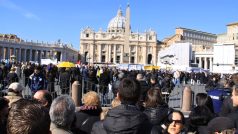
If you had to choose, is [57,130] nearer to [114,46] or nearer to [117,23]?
[114,46]

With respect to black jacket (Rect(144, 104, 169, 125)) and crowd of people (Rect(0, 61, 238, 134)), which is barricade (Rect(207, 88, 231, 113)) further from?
black jacket (Rect(144, 104, 169, 125))

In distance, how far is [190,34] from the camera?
153 meters

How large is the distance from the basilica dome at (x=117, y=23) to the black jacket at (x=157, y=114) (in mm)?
150904

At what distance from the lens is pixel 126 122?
4.09m

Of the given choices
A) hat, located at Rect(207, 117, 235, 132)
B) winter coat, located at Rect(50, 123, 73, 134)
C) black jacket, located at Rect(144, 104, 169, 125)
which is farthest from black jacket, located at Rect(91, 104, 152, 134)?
black jacket, located at Rect(144, 104, 169, 125)

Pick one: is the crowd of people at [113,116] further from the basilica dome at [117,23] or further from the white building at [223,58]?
the basilica dome at [117,23]

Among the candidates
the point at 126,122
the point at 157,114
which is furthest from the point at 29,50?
the point at 126,122

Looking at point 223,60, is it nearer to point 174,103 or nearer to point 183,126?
point 174,103

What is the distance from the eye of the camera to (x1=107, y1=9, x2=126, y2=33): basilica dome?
158875 mm

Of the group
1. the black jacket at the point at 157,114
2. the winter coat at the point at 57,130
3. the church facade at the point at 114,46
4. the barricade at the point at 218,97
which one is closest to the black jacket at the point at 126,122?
the winter coat at the point at 57,130

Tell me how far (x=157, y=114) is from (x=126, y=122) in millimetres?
1727

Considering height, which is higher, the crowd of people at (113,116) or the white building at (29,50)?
the white building at (29,50)

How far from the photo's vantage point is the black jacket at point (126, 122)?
407 centimetres

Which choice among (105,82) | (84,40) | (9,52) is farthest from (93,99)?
(84,40)
